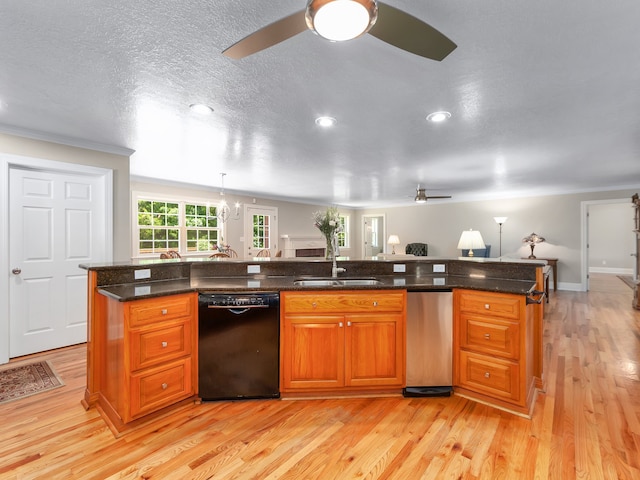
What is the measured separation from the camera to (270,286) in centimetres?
246

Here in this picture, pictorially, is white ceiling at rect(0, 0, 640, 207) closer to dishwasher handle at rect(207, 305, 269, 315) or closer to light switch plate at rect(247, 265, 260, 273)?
light switch plate at rect(247, 265, 260, 273)

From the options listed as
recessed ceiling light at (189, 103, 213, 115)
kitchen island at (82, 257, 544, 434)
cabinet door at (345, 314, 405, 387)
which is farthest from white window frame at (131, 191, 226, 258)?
cabinet door at (345, 314, 405, 387)

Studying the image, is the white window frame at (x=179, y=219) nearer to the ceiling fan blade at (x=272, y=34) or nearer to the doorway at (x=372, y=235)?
the ceiling fan blade at (x=272, y=34)

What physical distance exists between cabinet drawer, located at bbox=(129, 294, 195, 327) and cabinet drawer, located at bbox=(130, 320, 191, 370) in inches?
2.5

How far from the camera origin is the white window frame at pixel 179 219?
18.9ft

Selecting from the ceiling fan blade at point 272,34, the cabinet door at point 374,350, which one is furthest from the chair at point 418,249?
the ceiling fan blade at point 272,34

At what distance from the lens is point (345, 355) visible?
2451 millimetres

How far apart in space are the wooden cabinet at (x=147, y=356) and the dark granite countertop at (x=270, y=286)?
69 millimetres

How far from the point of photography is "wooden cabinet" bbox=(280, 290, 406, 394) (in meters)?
2.43

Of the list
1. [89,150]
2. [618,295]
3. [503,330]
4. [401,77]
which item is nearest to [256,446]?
[503,330]

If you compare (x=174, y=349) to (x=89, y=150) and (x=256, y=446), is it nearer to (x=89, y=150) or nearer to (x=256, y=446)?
(x=256, y=446)

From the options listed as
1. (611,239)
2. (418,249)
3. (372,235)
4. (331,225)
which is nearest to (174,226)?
(331,225)

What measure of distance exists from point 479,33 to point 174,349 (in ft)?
8.87

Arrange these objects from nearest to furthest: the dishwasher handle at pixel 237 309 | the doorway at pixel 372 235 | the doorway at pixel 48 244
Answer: the dishwasher handle at pixel 237 309 < the doorway at pixel 48 244 < the doorway at pixel 372 235
